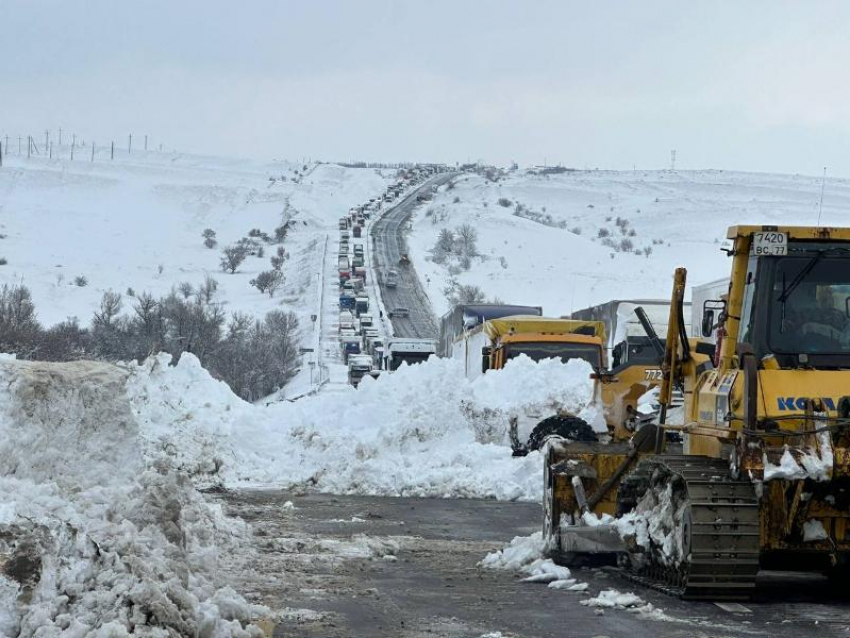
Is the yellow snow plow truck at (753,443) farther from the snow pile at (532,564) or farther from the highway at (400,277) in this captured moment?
the highway at (400,277)

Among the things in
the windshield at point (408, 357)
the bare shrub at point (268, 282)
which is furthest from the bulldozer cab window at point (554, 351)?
the bare shrub at point (268, 282)

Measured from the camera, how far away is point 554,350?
28.4 m

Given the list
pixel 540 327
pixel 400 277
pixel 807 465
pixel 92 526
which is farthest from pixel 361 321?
pixel 92 526

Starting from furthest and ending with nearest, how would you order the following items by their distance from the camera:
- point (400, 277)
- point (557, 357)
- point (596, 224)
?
point (596, 224) → point (400, 277) → point (557, 357)

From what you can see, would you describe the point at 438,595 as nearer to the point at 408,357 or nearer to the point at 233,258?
the point at 408,357

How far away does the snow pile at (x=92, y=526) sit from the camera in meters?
7.19

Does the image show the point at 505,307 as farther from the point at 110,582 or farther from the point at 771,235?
the point at 110,582

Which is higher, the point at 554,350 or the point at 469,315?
the point at 469,315

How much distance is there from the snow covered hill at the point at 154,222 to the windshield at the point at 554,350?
39744 mm

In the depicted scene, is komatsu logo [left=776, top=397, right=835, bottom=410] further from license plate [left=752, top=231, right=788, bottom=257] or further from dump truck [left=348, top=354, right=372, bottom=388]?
dump truck [left=348, top=354, right=372, bottom=388]

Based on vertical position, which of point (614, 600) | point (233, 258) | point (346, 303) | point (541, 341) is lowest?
point (614, 600)

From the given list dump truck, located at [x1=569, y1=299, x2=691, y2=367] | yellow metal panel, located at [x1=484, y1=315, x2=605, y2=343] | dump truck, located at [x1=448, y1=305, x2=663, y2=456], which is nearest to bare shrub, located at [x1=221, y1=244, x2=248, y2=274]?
dump truck, located at [x1=448, y1=305, x2=663, y2=456]

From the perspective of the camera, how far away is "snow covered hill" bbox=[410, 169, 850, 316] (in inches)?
3629

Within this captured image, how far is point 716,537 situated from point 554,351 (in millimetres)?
18897
